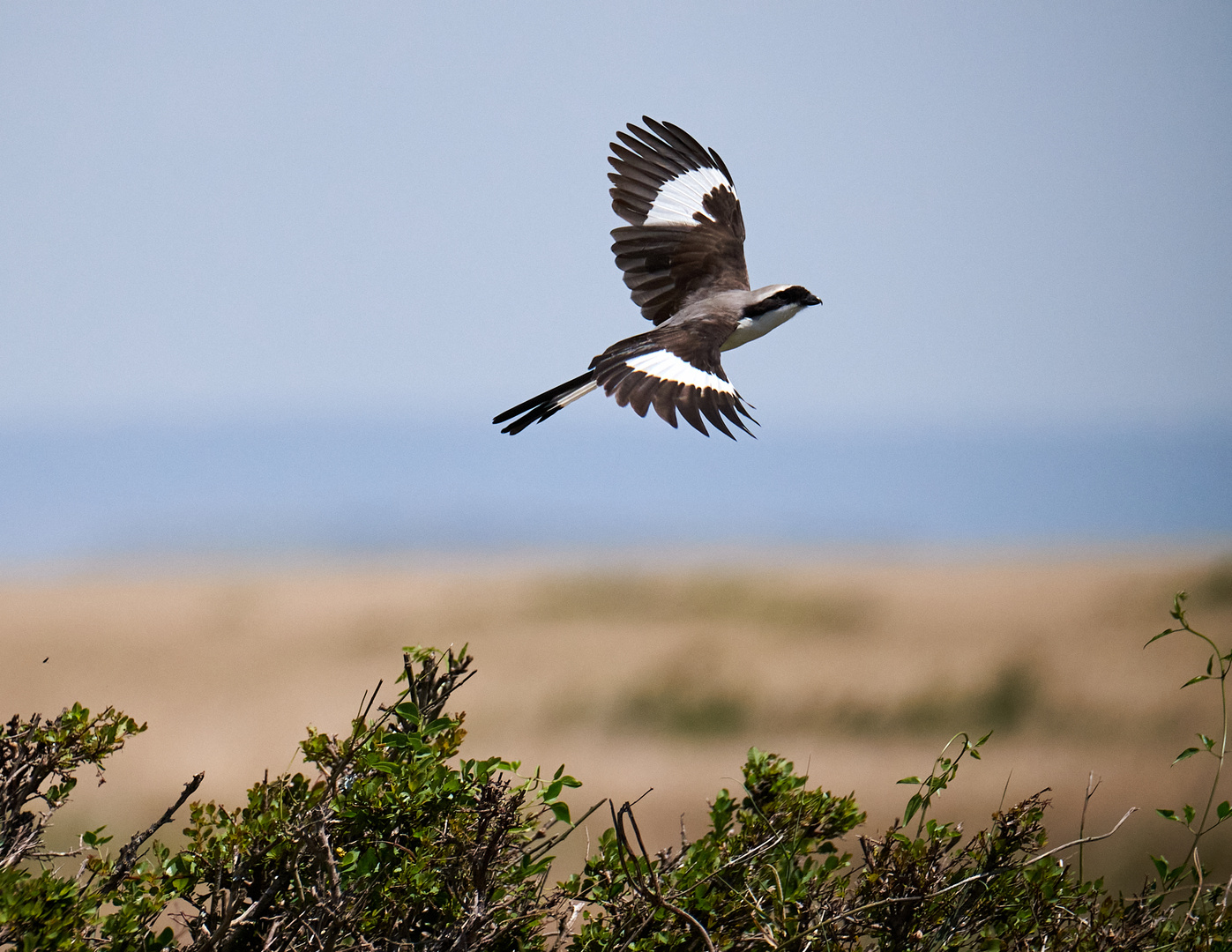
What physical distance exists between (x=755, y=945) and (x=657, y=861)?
10.1 inches

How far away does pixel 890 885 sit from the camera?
85.9 inches

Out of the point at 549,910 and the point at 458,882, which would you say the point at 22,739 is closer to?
the point at 458,882

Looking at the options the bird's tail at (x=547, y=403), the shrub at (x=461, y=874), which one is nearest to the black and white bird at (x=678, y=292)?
the bird's tail at (x=547, y=403)

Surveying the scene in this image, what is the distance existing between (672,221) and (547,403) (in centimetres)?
257

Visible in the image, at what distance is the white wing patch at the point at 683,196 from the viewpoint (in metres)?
5.55

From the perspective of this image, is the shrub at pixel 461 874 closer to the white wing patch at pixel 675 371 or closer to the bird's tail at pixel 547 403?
the bird's tail at pixel 547 403

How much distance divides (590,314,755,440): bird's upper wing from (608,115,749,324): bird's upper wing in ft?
3.68

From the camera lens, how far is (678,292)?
5.10 m

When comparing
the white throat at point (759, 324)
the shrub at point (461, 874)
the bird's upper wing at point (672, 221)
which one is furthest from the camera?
the bird's upper wing at point (672, 221)

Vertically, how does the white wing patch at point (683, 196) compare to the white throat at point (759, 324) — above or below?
above

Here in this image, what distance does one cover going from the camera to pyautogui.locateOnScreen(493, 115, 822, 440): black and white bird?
3297mm

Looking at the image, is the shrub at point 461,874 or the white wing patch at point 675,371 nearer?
the shrub at point 461,874

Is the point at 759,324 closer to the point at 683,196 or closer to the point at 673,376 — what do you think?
the point at 673,376

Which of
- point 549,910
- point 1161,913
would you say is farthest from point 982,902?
point 549,910
